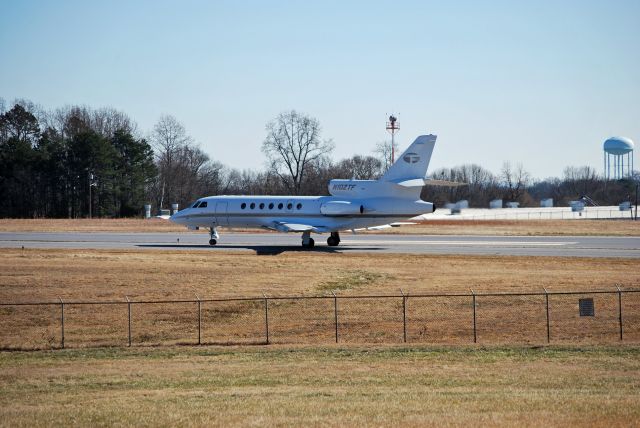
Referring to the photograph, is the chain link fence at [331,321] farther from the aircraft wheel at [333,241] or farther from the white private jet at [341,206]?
the aircraft wheel at [333,241]

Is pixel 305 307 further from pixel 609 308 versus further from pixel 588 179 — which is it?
pixel 588 179

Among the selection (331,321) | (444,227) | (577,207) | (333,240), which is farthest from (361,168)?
(331,321)

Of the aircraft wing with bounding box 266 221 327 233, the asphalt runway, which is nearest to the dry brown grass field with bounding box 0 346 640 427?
the aircraft wing with bounding box 266 221 327 233

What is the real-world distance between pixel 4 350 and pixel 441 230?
48987 millimetres

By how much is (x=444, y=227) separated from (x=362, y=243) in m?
20.3

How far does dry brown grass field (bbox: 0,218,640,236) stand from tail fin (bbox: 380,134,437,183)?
20185 mm

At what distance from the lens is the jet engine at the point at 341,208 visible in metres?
49.1

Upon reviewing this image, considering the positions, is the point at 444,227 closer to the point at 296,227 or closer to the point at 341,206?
the point at 341,206

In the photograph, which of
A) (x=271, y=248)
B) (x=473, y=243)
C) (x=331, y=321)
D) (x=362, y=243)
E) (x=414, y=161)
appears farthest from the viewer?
(x=362, y=243)

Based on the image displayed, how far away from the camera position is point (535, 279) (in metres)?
37.8

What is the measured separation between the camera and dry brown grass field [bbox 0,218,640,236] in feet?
226

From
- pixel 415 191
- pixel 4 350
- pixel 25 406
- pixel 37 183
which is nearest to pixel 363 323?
pixel 4 350

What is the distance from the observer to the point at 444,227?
7431 centimetres

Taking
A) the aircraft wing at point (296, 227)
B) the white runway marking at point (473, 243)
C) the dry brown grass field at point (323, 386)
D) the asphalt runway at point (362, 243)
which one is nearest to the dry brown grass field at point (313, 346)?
the dry brown grass field at point (323, 386)
